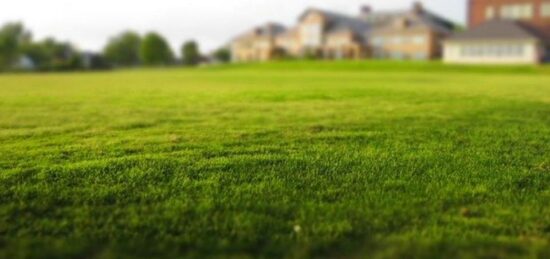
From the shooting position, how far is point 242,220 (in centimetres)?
371

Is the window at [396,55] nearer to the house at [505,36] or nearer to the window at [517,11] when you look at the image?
the house at [505,36]

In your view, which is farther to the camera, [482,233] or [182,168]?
[182,168]

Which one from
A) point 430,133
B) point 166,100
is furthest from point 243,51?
point 430,133

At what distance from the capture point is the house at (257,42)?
84688mm

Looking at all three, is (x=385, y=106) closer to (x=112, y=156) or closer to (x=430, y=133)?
(x=430, y=133)

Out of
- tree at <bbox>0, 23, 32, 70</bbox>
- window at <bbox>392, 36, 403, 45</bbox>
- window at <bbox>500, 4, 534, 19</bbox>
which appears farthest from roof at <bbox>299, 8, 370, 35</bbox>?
tree at <bbox>0, 23, 32, 70</bbox>

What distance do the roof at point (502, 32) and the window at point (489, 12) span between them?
2.90 meters

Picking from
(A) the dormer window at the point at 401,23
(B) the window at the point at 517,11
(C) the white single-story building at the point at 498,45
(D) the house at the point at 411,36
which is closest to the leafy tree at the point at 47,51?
(D) the house at the point at 411,36

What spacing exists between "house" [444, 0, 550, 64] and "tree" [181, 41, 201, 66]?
50836 millimetres

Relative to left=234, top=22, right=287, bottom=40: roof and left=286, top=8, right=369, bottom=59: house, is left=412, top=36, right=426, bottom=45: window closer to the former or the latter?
left=286, top=8, right=369, bottom=59: house

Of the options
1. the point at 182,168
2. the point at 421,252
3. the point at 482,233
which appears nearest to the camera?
the point at 421,252

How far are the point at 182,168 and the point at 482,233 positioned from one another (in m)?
2.90

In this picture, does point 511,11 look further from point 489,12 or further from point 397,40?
point 397,40

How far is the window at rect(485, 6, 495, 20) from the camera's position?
182 feet
